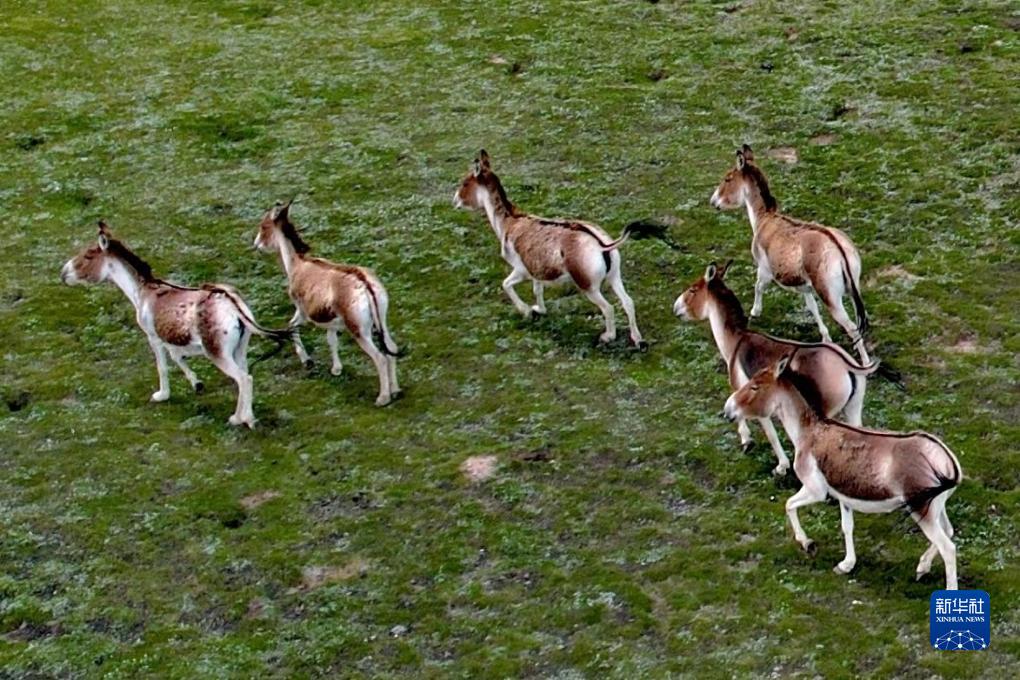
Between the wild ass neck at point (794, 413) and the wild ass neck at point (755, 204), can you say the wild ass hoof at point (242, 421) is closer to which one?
the wild ass neck at point (794, 413)

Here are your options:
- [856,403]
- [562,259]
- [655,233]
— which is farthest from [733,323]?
[655,233]

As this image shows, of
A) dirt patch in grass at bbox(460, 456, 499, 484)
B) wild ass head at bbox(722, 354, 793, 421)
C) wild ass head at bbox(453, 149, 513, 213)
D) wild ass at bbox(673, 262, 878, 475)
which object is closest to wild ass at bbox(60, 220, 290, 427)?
dirt patch in grass at bbox(460, 456, 499, 484)

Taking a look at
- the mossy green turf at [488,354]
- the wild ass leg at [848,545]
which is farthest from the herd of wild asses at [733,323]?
the mossy green turf at [488,354]

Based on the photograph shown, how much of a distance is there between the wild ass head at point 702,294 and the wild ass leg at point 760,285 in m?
1.30

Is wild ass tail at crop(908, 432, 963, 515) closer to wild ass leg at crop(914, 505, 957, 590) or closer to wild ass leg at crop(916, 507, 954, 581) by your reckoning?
wild ass leg at crop(914, 505, 957, 590)

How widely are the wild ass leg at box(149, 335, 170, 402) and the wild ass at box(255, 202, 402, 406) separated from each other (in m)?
1.36

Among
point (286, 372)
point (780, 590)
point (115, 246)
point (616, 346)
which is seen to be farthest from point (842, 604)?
point (115, 246)

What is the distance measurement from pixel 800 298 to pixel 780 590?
535 centimetres

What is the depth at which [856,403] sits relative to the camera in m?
10.8

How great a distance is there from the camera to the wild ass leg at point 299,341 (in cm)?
1384

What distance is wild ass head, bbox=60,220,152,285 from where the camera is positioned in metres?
14.1

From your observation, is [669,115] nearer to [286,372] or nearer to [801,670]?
[286,372]

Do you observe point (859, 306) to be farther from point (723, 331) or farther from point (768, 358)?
point (768, 358)

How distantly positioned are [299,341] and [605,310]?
3.25 metres
